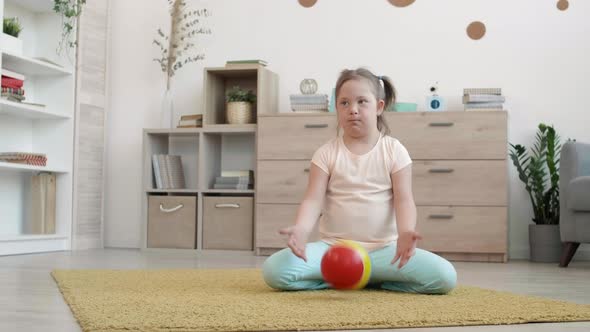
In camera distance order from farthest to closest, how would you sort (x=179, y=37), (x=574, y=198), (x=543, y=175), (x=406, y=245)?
(x=179, y=37), (x=543, y=175), (x=574, y=198), (x=406, y=245)

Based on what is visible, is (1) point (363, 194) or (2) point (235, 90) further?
(2) point (235, 90)

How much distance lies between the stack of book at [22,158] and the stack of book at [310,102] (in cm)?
153

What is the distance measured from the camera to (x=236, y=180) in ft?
15.1

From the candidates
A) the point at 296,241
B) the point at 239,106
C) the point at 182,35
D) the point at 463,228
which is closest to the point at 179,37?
the point at 182,35

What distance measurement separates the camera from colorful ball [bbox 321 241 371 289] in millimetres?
2030

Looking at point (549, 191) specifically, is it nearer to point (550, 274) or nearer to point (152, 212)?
point (550, 274)

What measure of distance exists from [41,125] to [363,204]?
3011 millimetres

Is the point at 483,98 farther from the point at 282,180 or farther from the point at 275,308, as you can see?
the point at 275,308

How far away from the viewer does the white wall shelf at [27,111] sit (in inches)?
162

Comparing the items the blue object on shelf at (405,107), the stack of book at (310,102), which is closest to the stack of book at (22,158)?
the stack of book at (310,102)

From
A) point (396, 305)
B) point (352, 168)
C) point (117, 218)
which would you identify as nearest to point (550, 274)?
point (352, 168)

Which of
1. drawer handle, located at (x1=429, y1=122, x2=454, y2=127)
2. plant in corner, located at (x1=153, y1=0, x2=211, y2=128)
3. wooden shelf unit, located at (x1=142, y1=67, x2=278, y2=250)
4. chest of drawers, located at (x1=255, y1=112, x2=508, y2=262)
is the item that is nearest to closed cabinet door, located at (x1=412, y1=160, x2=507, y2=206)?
chest of drawers, located at (x1=255, y1=112, x2=508, y2=262)

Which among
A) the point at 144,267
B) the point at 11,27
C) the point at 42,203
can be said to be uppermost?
the point at 11,27

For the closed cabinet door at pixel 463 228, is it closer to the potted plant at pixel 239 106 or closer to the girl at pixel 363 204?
the potted plant at pixel 239 106
